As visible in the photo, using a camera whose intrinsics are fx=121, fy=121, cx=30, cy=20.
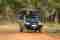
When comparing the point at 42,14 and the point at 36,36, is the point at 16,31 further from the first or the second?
the point at 42,14

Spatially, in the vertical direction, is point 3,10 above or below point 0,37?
above

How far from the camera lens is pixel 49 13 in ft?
3.76

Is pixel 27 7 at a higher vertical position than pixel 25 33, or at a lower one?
higher

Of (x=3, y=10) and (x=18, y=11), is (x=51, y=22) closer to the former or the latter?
(x=18, y=11)

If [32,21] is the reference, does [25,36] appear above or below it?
below

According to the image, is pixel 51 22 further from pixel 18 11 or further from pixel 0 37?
pixel 0 37

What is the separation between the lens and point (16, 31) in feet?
3.66

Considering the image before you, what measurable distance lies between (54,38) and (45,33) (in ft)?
0.31

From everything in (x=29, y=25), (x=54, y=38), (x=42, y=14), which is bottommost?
(x=54, y=38)

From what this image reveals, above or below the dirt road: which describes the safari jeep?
above

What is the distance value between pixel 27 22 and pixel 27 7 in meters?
0.14

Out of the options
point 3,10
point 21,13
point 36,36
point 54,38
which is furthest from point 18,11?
point 54,38

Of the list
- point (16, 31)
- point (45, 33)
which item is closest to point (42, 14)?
point (45, 33)

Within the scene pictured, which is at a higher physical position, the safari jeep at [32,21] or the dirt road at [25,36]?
the safari jeep at [32,21]
